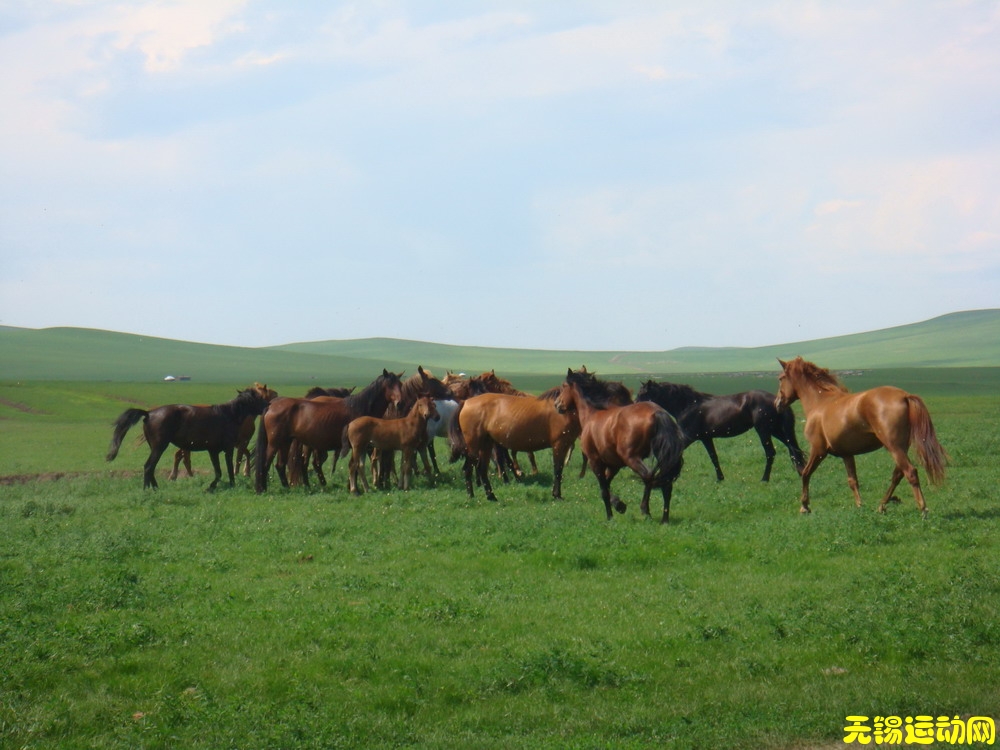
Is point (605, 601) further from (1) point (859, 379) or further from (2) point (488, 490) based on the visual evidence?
(1) point (859, 379)

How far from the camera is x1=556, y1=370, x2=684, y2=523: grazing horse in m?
13.7

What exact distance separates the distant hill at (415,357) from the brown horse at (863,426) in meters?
91.2

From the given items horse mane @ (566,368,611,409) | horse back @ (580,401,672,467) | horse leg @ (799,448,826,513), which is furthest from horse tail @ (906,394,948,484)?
horse mane @ (566,368,611,409)

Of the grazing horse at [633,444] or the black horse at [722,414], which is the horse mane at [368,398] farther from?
the grazing horse at [633,444]

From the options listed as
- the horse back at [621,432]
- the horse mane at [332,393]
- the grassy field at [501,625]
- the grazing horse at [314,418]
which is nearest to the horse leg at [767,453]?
the grassy field at [501,625]

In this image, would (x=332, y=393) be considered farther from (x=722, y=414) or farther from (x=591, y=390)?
(x=591, y=390)

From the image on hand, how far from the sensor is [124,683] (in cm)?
A: 744

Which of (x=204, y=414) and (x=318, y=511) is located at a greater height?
(x=204, y=414)

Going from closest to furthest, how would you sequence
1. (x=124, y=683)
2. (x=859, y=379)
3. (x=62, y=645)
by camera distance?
(x=124, y=683) → (x=62, y=645) → (x=859, y=379)

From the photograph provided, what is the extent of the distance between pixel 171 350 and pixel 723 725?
143 m

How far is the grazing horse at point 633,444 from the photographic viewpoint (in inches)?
540

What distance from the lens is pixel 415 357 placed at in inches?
6142

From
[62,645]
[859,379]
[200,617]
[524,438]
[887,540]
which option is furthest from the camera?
[859,379]

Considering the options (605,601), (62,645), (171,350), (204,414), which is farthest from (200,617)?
(171,350)
